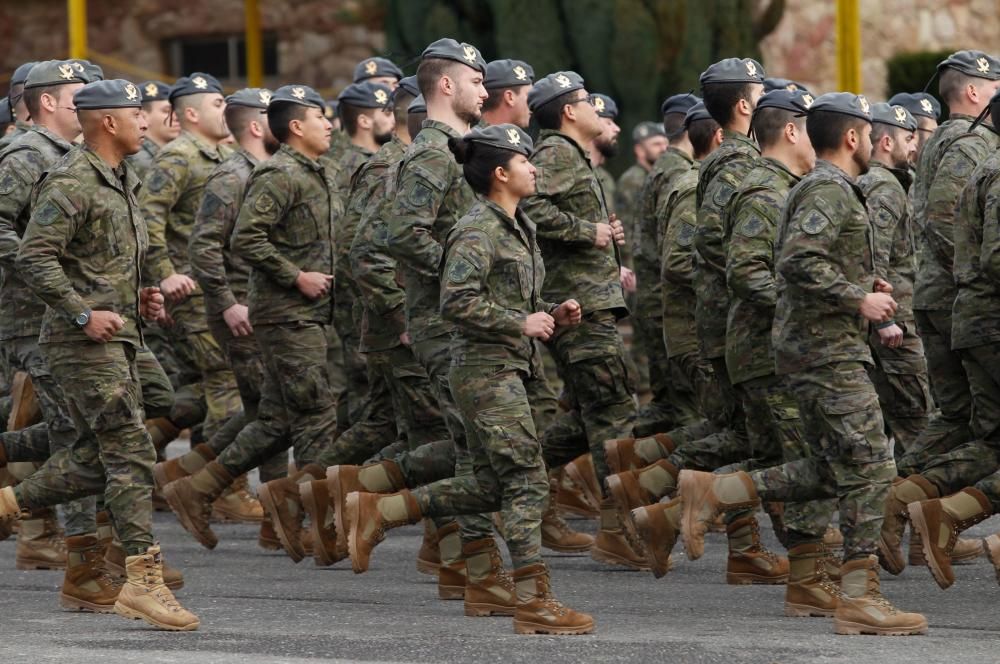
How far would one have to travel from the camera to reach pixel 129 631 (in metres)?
8.24

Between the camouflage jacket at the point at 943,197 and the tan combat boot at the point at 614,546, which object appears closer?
the camouflage jacket at the point at 943,197

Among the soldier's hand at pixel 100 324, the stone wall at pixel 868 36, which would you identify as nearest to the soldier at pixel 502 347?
the soldier's hand at pixel 100 324

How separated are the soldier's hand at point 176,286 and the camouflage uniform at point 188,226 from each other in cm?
42

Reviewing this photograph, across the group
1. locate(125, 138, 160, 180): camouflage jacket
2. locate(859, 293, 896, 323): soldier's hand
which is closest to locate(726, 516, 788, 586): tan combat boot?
locate(859, 293, 896, 323): soldier's hand

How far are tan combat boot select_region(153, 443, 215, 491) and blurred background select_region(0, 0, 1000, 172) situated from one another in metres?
6.05

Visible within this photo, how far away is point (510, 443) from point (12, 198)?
99.2 inches

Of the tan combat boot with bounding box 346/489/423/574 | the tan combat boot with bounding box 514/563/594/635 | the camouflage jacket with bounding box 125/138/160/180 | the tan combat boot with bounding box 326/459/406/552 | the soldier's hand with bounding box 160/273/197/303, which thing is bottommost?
the tan combat boot with bounding box 514/563/594/635

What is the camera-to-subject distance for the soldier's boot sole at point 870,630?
25.6 feet

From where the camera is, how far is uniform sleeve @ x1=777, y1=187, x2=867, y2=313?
786 cm

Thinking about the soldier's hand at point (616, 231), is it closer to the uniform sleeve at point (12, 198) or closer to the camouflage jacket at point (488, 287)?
the camouflage jacket at point (488, 287)

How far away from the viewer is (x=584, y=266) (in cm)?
1001

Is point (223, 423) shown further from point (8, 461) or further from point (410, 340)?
point (410, 340)

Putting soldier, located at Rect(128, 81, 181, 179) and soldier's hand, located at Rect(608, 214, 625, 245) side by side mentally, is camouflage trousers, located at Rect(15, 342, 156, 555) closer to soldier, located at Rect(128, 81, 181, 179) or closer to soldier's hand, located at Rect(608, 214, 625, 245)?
soldier's hand, located at Rect(608, 214, 625, 245)

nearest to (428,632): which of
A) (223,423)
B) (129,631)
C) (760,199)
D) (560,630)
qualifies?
(560,630)
